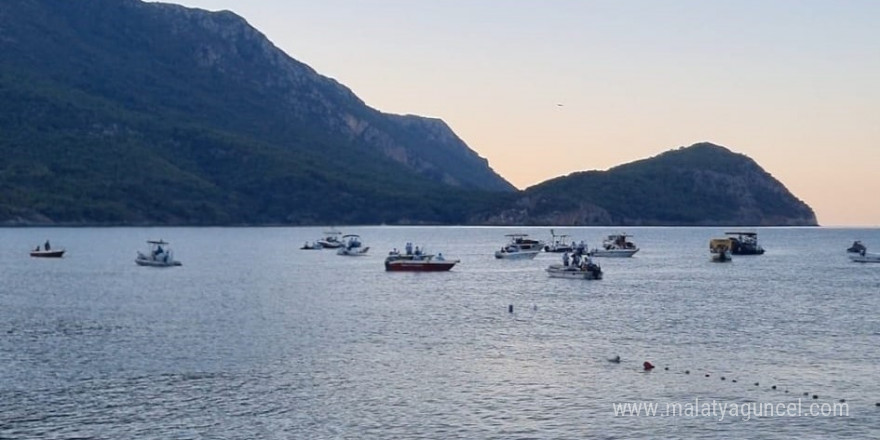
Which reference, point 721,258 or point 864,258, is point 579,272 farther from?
point 864,258

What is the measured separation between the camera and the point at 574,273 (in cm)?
12194

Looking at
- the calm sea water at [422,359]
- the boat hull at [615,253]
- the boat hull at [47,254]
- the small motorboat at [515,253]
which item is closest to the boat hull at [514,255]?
the small motorboat at [515,253]

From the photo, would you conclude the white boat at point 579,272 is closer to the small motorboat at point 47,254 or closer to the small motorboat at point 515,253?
the small motorboat at point 515,253

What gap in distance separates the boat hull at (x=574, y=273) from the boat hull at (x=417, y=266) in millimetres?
17126

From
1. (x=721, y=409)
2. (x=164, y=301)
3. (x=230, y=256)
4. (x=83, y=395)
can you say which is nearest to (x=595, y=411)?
(x=721, y=409)

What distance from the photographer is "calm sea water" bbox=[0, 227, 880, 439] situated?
4025cm

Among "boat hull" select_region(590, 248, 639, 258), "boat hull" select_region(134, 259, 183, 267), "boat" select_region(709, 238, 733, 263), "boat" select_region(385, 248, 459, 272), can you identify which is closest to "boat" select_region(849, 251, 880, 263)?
"boat" select_region(709, 238, 733, 263)

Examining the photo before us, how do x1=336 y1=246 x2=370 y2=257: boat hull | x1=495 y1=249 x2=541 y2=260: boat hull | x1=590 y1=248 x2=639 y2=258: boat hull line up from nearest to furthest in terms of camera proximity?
1. x1=495 y1=249 x2=541 y2=260: boat hull
2. x1=590 y1=248 x2=639 y2=258: boat hull
3. x1=336 y1=246 x2=370 y2=257: boat hull

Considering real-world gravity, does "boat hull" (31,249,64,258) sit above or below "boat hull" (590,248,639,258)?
below

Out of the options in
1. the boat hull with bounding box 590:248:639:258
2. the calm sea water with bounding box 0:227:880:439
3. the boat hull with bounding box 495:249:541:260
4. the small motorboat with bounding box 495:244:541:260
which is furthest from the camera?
the boat hull with bounding box 590:248:639:258

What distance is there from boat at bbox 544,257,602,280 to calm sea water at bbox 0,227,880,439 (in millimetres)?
11096

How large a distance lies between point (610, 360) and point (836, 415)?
48.2 ft

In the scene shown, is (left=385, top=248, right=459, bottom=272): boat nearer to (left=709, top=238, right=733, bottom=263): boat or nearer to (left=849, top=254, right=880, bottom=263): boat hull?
(left=709, top=238, right=733, bottom=263): boat

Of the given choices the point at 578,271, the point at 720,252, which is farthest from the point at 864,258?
the point at 578,271
